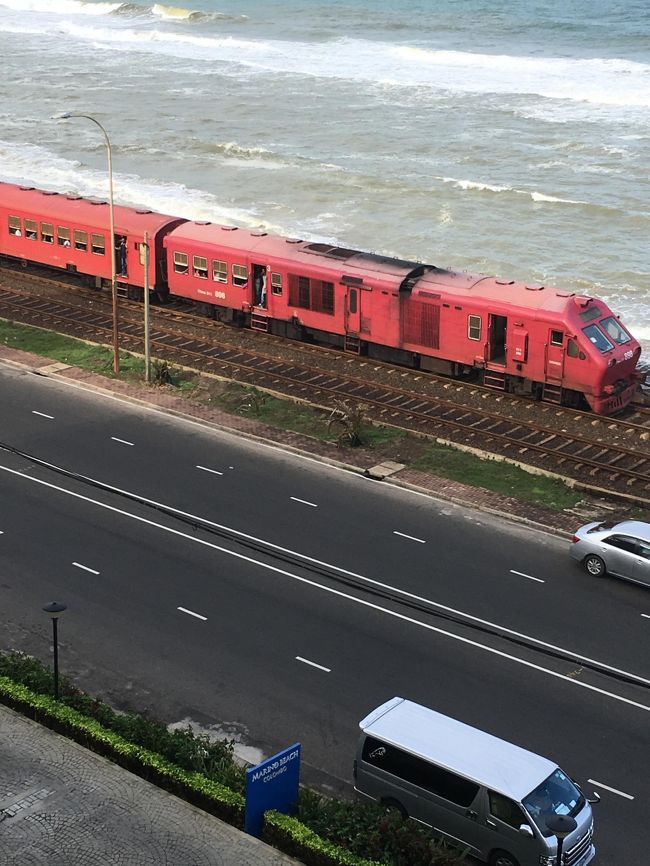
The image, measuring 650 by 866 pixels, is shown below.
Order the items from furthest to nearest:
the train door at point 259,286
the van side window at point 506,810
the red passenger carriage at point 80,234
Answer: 1. the red passenger carriage at point 80,234
2. the train door at point 259,286
3. the van side window at point 506,810

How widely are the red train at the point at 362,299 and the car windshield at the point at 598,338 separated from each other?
0.05m

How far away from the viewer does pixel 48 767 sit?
23250mm

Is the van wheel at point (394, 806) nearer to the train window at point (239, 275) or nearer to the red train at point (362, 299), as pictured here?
the red train at point (362, 299)

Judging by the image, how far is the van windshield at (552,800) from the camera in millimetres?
20734

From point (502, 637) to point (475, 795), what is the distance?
8.03 metres

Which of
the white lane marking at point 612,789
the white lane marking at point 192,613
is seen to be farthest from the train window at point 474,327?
the white lane marking at point 612,789

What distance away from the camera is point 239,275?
50.2 meters

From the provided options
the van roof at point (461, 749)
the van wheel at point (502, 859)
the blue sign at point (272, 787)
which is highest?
the van roof at point (461, 749)

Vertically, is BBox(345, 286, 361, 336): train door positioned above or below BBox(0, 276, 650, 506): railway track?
above

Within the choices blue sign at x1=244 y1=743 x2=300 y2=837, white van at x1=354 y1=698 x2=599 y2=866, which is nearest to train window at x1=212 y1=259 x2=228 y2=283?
white van at x1=354 y1=698 x2=599 y2=866

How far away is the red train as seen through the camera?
42.6 metres

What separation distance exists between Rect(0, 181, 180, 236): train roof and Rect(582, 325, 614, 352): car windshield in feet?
63.6

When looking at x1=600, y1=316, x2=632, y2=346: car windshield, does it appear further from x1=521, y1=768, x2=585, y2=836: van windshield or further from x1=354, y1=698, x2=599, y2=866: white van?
x1=521, y1=768, x2=585, y2=836: van windshield

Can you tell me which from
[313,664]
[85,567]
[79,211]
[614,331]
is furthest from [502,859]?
[79,211]
